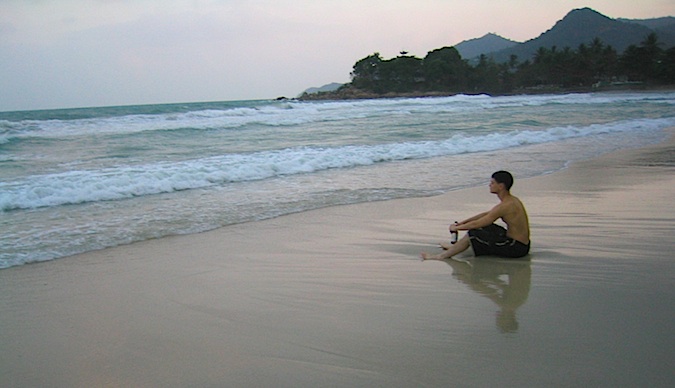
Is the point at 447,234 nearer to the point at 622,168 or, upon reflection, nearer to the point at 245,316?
the point at 245,316

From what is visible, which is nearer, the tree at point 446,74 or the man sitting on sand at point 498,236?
the man sitting on sand at point 498,236

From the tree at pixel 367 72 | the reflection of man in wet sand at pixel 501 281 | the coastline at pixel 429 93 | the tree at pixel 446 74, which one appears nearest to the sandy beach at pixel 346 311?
the reflection of man in wet sand at pixel 501 281

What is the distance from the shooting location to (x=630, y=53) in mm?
82250

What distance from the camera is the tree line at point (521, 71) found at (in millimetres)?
81375

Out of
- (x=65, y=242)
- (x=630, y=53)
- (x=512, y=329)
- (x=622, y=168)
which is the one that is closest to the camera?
(x=512, y=329)

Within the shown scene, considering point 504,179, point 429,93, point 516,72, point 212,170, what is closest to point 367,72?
→ point 429,93

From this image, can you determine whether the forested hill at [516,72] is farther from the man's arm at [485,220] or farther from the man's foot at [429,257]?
the man's foot at [429,257]

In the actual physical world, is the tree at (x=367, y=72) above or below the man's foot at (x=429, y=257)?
above

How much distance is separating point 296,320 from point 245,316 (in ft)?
1.20

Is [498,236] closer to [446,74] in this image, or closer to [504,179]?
[504,179]

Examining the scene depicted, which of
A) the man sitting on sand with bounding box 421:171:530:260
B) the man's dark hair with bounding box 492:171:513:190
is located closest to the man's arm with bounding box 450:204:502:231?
the man sitting on sand with bounding box 421:171:530:260

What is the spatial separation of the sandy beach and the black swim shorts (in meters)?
0.13

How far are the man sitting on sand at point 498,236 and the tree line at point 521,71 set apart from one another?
277 feet

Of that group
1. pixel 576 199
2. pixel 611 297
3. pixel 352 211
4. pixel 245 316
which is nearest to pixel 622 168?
pixel 576 199
